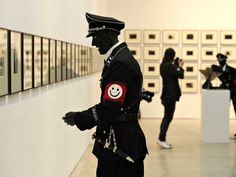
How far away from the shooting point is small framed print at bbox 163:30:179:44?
A: 1958 cm

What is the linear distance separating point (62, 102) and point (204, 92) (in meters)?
6.19

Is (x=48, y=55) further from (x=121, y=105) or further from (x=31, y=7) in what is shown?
(x=121, y=105)

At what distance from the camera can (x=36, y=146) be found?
672 cm

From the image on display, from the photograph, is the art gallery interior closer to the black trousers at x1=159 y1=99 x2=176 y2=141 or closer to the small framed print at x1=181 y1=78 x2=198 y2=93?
the small framed print at x1=181 y1=78 x2=198 y2=93

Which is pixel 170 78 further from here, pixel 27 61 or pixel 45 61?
pixel 27 61

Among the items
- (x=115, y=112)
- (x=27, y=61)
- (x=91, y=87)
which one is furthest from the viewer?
(x=91, y=87)

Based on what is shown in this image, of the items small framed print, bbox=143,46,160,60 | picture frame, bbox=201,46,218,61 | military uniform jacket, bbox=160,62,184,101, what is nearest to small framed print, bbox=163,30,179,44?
small framed print, bbox=143,46,160,60

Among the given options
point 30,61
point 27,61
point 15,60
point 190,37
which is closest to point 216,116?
point 190,37

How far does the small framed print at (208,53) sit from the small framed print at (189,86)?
945 millimetres

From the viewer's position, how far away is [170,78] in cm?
1280

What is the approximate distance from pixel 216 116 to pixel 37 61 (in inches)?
324

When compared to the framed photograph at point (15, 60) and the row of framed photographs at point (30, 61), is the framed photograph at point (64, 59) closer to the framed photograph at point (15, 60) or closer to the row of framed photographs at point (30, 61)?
the row of framed photographs at point (30, 61)

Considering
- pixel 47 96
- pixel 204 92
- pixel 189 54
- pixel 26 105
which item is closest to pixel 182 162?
pixel 204 92

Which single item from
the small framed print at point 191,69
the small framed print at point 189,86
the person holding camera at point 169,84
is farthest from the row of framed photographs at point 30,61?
the small framed print at point 191,69
